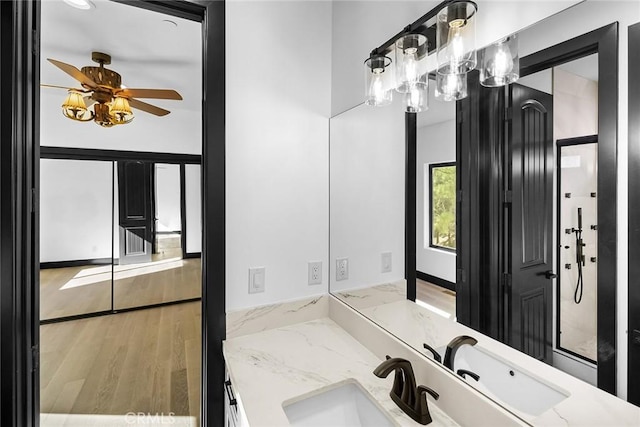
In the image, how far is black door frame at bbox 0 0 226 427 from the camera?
3.39ft

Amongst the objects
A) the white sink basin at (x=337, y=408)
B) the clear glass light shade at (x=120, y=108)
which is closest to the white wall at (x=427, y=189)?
the white sink basin at (x=337, y=408)

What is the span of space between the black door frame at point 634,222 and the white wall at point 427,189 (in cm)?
40

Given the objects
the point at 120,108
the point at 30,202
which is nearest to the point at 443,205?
the point at 30,202

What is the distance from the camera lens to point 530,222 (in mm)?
731

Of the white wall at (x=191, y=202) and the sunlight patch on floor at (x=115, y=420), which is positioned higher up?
the white wall at (x=191, y=202)

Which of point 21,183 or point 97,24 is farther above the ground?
point 97,24

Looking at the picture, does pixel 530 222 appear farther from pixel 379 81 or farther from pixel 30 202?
pixel 30 202

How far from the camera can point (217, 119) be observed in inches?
51.8

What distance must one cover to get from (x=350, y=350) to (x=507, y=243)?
0.76 meters

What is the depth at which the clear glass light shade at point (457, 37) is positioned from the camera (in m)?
0.85

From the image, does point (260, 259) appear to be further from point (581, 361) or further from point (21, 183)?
point (581, 361)

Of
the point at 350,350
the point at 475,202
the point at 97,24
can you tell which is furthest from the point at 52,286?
the point at 475,202

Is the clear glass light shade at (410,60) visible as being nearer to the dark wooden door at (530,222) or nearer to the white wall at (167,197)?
the dark wooden door at (530,222)

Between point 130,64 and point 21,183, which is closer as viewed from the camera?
point 21,183
